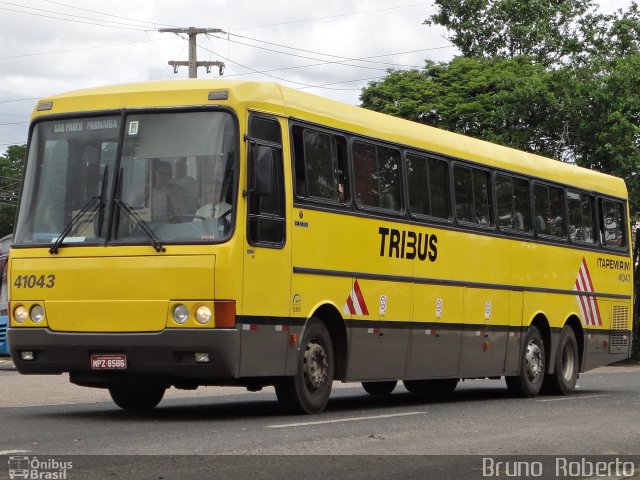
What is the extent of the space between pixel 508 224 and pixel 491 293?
1204 mm

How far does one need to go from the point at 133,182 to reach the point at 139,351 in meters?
1.68

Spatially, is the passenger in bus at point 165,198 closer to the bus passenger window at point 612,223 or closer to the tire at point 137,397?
the tire at point 137,397

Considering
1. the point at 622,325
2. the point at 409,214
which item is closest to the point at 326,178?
the point at 409,214

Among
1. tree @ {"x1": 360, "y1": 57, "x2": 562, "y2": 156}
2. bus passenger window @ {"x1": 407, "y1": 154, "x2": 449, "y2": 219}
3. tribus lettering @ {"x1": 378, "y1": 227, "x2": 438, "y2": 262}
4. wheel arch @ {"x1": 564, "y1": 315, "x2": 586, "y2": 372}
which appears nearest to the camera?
tribus lettering @ {"x1": 378, "y1": 227, "x2": 438, "y2": 262}

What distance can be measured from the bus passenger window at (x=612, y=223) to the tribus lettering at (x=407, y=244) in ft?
21.8

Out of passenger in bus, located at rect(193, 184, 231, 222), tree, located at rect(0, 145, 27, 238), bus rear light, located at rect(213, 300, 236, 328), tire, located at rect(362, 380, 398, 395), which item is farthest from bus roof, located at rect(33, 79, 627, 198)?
tree, located at rect(0, 145, 27, 238)

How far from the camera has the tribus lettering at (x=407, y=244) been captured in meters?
16.8

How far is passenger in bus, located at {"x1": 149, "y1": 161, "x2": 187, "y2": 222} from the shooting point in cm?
1382

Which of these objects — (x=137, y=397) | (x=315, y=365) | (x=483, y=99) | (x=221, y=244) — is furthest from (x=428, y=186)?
(x=483, y=99)

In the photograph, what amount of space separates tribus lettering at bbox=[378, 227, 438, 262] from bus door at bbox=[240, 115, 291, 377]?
7.93 ft

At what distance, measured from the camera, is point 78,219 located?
1424 centimetres

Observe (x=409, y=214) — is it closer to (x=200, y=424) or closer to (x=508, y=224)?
(x=508, y=224)

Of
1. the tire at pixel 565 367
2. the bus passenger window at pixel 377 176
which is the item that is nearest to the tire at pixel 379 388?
the tire at pixel 565 367

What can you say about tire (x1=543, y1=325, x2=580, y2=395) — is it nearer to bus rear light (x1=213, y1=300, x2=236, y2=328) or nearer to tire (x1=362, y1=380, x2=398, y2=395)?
tire (x1=362, y1=380, x2=398, y2=395)
